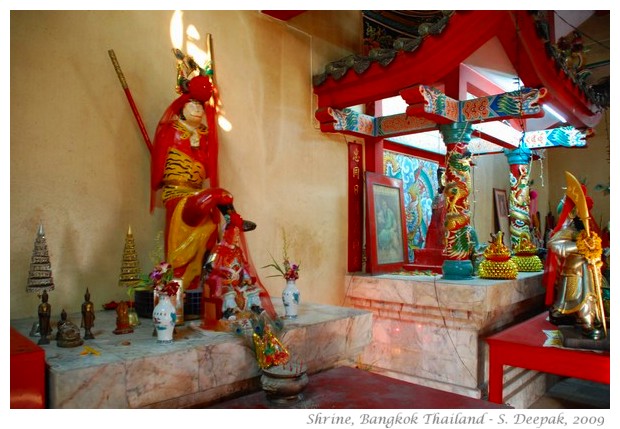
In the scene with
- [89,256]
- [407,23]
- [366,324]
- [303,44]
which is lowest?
[366,324]

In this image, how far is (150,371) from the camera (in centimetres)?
210

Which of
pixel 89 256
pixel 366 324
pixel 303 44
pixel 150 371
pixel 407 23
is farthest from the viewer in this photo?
pixel 407 23

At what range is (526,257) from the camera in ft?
17.5

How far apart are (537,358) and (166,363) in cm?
251

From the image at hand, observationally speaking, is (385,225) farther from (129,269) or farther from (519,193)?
(129,269)

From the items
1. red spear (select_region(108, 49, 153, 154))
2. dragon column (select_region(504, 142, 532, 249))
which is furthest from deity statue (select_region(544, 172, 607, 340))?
red spear (select_region(108, 49, 153, 154))

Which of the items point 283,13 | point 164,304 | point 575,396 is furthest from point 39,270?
point 575,396

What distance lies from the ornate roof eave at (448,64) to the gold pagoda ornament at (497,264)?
5.17 feet

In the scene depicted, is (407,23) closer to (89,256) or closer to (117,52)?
(117,52)

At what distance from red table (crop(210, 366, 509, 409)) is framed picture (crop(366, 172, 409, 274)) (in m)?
2.06

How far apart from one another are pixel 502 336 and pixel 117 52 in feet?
11.8

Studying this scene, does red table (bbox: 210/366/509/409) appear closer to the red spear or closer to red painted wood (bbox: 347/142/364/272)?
the red spear

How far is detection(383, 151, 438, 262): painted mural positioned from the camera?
19.1 ft
